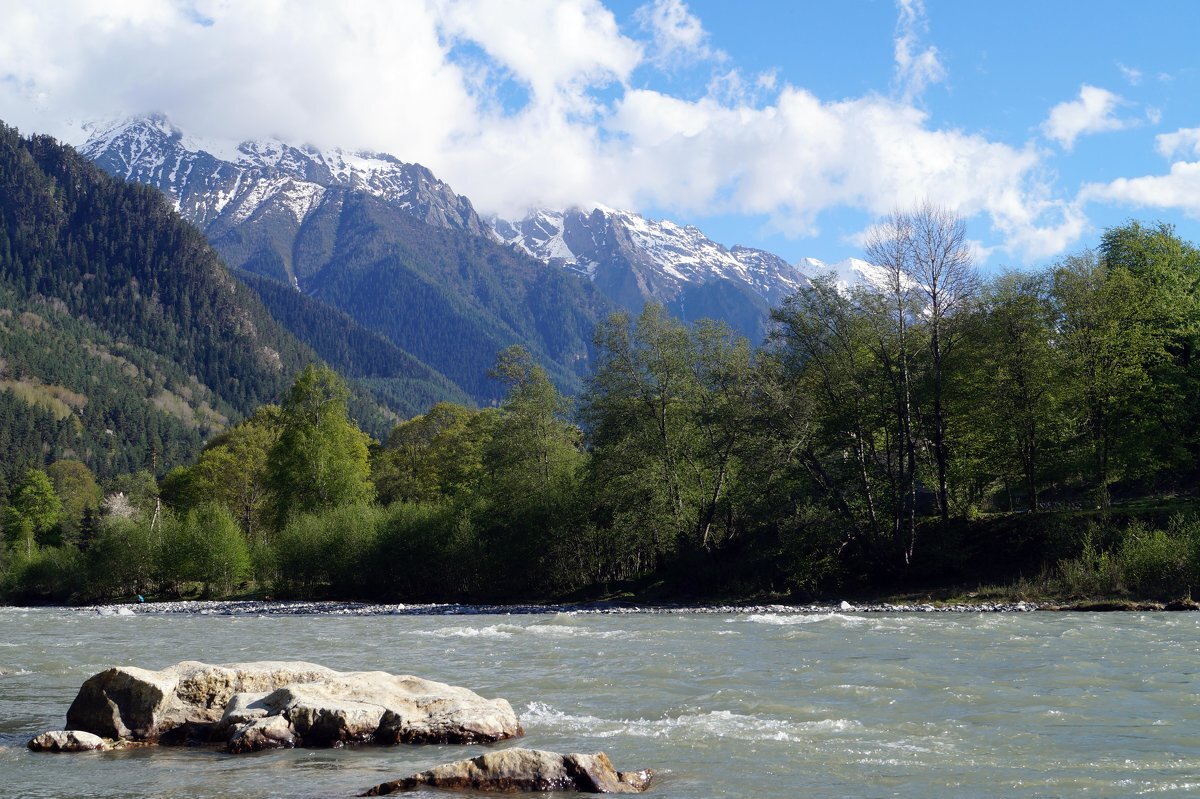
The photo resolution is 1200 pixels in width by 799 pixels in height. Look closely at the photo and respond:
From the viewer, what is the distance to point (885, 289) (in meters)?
41.8

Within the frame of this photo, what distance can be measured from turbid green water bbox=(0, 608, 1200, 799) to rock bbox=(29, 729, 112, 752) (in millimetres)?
373

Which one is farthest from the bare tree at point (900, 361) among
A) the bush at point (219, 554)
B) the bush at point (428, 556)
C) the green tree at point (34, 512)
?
the green tree at point (34, 512)

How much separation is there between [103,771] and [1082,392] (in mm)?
37404

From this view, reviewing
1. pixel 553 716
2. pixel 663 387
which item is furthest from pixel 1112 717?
pixel 663 387

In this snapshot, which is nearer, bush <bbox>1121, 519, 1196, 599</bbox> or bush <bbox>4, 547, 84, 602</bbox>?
bush <bbox>1121, 519, 1196, 599</bbox>

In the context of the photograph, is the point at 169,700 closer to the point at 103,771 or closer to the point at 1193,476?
the point at 103,771

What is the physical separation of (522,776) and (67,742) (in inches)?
286

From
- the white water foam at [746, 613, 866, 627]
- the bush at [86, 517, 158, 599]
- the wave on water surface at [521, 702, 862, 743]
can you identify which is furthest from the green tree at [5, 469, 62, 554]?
the wave on water surface at [521, 702, 862, 743]

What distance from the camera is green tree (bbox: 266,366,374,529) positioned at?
7031 centimetres

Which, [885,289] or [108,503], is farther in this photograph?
[108,503]

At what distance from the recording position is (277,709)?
14.0 meters

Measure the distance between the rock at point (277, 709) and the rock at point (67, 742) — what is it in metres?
0.42

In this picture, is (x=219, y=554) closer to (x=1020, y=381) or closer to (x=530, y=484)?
(x=530, y=484)

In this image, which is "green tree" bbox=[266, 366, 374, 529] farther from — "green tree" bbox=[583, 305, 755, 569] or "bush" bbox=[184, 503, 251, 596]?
"green tree" bbox=[583, 305, 755, 569]
